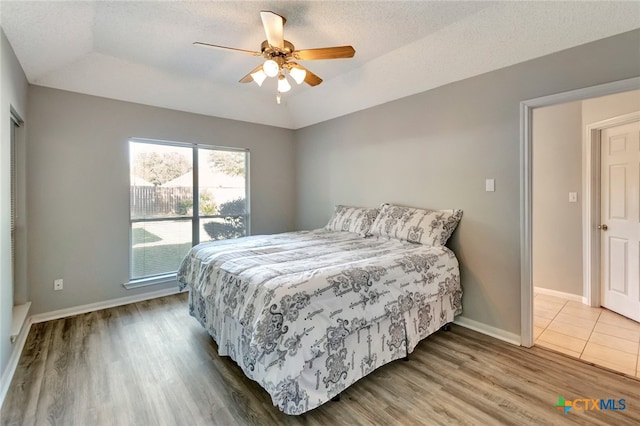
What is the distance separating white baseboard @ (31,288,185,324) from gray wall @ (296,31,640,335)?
2.90 metres

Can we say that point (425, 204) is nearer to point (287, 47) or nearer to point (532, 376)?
point (532, 376)

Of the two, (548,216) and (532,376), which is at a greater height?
(548,216)

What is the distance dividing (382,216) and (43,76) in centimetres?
363

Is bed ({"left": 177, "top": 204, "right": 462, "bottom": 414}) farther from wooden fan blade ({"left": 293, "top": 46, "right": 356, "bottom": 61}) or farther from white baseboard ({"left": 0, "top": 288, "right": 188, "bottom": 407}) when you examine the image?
wooden fan blade ({"left": 293, "top": 46, "right": 356, "bottom": 61})

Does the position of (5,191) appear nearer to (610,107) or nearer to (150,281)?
(150,281)

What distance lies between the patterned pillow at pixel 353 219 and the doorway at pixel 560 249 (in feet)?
4.78

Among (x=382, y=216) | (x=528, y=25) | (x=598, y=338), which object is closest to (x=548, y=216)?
(x=598, y=338)

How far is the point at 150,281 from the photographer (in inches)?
140

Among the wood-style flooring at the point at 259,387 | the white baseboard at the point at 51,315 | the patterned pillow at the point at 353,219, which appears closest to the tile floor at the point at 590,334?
the wood-style flooring at the point at 259,387

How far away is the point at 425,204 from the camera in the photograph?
3102 millimetres

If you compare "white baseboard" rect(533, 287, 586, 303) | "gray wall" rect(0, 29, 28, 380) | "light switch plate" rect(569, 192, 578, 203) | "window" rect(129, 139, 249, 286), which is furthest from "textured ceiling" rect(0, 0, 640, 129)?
"white baseboard" rect(533, 287, 586, 303)

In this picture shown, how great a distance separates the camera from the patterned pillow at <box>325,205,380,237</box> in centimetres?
336

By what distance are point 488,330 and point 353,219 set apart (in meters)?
1.74

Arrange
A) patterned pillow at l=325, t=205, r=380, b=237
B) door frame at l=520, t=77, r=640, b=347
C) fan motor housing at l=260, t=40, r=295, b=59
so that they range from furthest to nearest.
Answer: patterned pillow at l=325, t=205, r=380, b=237 → door frame at l=520, t=77, r=640, b=347 → fan motor housing at l=260, t=40, r=295, b=59
